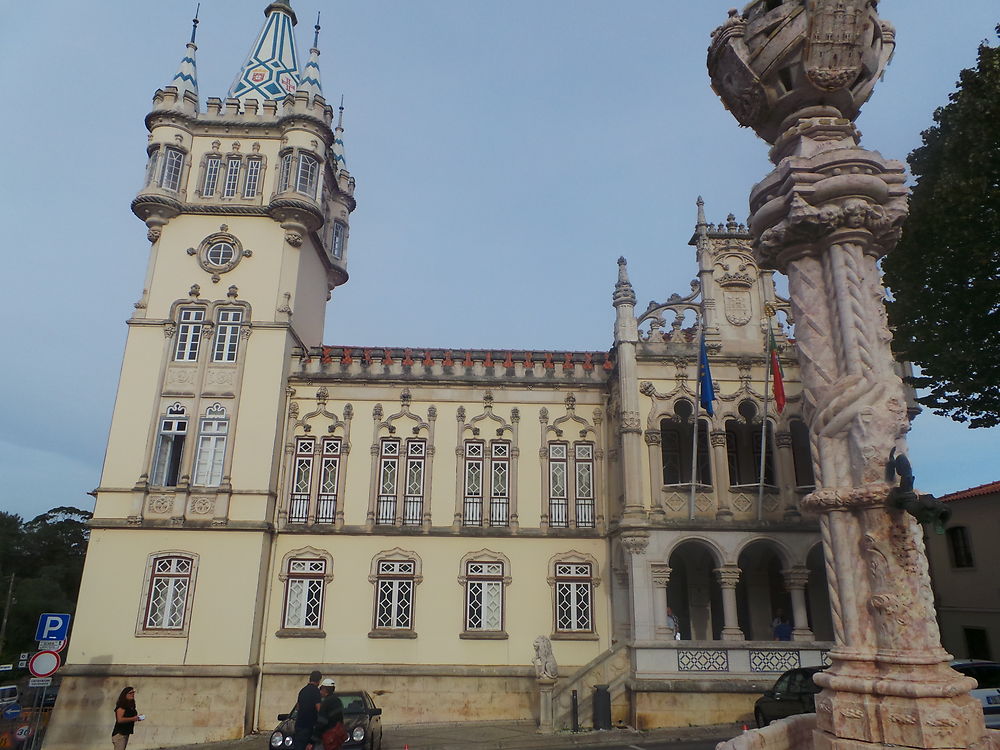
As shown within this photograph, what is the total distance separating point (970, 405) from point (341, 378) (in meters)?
18.4

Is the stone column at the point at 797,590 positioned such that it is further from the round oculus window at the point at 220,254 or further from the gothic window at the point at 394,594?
the round oculus window at the point at 220,254

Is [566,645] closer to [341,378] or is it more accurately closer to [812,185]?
[341,378]

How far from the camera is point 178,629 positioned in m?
20.3

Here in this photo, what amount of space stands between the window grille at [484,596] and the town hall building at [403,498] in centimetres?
7

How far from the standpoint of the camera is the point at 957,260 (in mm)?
14758

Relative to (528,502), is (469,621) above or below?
below

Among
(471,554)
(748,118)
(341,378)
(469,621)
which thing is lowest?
(469,621)

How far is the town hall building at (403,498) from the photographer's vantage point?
1970cm

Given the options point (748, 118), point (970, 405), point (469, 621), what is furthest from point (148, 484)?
point (970, 405)

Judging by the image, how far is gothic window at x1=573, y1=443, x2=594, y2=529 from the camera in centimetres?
2272

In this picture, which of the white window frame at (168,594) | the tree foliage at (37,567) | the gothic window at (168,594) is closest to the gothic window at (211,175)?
the white window frame at (168,594)

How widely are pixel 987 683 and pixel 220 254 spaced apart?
25208mm

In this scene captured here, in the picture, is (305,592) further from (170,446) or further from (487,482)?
(487,482)

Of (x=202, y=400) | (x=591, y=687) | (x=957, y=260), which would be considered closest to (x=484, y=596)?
(x=591, y=687)
